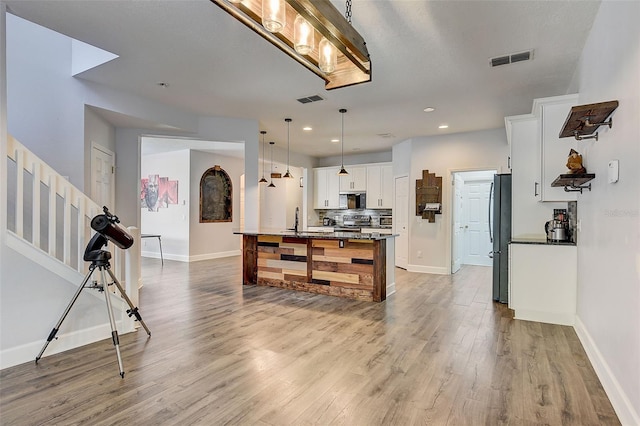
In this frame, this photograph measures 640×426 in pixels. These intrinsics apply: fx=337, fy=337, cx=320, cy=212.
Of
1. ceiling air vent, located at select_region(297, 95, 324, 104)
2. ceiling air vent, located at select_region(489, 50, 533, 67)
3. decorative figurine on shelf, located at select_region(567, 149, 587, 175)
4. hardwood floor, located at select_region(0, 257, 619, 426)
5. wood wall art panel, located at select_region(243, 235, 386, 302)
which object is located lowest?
hardwood floor, located at select_region(0, 257, 619, 426)

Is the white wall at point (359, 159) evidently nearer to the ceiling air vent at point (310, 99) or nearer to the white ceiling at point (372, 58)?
the white ceiling at point (372, 58)

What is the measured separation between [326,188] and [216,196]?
287 centimetres

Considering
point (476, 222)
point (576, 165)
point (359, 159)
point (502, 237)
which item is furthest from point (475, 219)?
point (576, 165)

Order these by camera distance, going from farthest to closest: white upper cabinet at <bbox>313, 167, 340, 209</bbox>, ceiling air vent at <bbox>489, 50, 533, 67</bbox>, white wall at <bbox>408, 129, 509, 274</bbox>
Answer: white upper cabinet at <bbox>313, 167, 340, 209</bbox>, white wall at <bbox>408, 129, 509, 274</bbox>, ceiling air vent at <bbox>489, 50, 533, 67</bbox>

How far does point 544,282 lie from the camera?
366 cm

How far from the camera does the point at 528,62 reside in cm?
349

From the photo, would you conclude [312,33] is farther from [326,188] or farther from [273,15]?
[326,188]

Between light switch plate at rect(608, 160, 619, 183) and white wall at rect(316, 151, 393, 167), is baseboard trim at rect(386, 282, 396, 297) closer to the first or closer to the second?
light switch plate at rect(608, 160, 619, 183)

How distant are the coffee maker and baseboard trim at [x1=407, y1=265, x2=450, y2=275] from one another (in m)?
2.69

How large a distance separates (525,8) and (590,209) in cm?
173

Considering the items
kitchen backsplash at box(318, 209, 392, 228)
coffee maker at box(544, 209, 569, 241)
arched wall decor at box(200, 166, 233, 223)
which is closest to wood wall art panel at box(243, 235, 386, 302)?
coffee maker at box(544, 209, 569, 241)

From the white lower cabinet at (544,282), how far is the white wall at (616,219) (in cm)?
58

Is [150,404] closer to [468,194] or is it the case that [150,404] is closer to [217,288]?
[217,288]

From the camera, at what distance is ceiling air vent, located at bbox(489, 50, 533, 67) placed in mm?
3326
